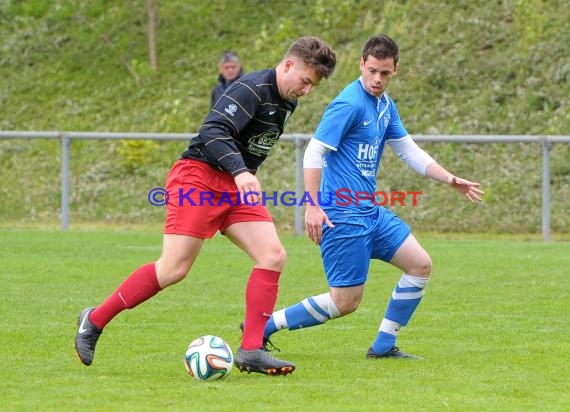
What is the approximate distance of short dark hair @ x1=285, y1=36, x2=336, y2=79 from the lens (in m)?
6.44

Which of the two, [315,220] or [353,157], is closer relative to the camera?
[315,220]

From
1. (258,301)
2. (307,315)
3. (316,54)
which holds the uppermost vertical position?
(316,54)

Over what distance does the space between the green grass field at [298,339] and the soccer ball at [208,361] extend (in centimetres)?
7

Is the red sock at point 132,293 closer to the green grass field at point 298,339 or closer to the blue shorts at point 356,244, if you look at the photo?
the green grass field at point 298,339

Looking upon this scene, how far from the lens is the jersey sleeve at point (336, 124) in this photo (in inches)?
274

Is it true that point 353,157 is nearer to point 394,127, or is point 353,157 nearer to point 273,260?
point 394,127

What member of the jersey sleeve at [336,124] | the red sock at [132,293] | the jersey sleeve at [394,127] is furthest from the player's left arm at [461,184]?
the red sock at [132,293]

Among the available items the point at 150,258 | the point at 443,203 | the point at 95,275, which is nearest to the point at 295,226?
the point at 443,203

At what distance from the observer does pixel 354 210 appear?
7.10 metres

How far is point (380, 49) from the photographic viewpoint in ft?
22.8

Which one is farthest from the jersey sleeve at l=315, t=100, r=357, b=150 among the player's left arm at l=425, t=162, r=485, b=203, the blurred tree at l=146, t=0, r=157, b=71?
the blurred tree at l=146, t=0, r=157, b=71

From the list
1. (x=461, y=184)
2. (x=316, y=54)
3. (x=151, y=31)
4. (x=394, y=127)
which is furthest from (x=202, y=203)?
(x=151, y=31)

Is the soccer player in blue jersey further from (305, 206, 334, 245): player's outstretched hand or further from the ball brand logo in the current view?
(305, 206, 334, 245): player's outstretched hand

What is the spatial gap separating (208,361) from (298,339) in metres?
1.71
